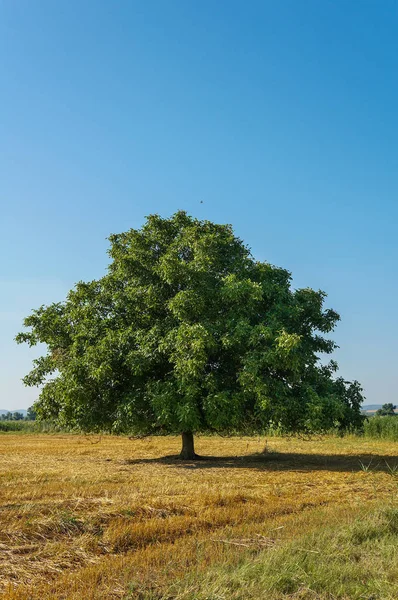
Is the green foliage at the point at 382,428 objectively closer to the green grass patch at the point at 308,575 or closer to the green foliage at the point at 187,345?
the green foliage at the point at 187,345

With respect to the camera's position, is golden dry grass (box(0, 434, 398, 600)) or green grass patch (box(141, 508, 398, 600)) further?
golden dry grass (box(0, 434, 398, 600))

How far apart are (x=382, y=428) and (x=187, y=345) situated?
26.5 m

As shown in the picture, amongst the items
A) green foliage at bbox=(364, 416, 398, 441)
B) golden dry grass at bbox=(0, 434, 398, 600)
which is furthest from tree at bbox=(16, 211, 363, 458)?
green foliage at bbox=(364, 416, 398, 441)

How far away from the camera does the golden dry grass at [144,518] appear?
665 cm

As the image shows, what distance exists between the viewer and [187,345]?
19.5m

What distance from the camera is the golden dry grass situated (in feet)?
21.8

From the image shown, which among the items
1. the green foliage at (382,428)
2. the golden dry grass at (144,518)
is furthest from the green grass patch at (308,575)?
the green foliage at (382,428)

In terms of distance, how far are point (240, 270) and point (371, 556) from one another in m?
16.4

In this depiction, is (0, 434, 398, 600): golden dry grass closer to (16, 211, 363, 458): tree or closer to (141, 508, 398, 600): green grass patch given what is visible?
(141, 508, 398, 600): green grass patch

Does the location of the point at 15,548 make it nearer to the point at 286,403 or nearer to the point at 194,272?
the point at 286,403

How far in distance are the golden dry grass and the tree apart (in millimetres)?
2368

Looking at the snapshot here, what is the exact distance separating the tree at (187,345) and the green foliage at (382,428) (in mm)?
17449

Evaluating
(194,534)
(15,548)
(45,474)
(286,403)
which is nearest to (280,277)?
(286,403)

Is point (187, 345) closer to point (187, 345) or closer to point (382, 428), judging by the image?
point (187, 345)
